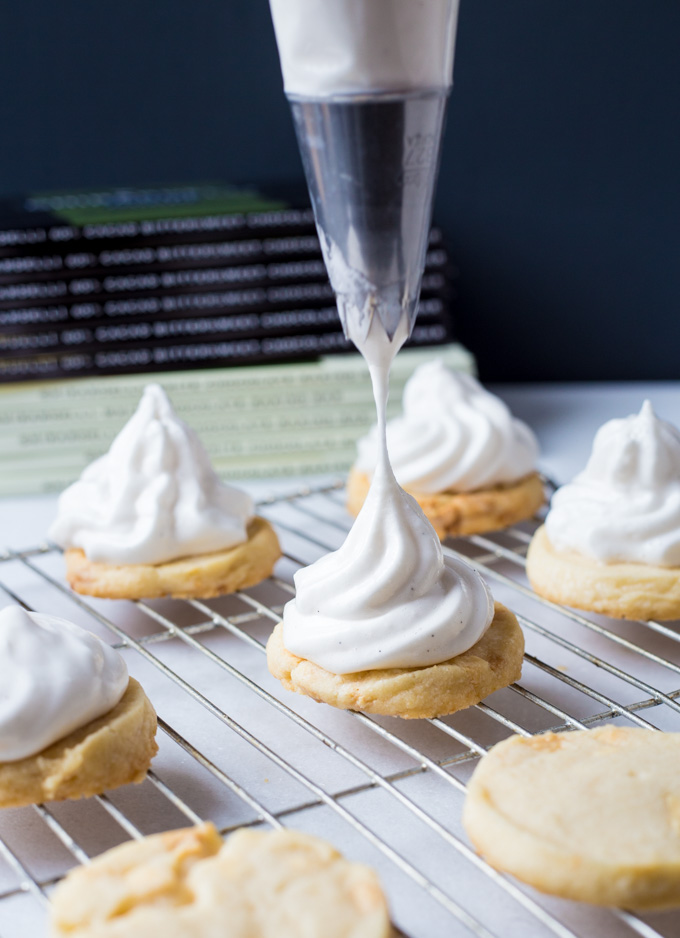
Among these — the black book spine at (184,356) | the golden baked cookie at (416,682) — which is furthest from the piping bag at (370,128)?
the black book spine at (184,356)

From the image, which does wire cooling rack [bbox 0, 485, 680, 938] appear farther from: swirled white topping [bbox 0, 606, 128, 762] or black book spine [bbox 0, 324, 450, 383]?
black book spine [bbox 0, 324, 450, 383]

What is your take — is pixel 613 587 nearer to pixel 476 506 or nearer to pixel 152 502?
pixel 476 506

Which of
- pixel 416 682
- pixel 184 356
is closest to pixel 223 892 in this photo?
pixel 416 682

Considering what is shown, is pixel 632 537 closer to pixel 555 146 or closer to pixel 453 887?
pixel 453 887

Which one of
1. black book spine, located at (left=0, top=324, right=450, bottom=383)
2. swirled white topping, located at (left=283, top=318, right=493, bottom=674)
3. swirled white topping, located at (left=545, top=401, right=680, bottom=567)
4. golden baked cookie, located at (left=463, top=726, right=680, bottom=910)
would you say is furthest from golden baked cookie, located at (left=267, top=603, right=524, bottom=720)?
black book spine, located at (left=0, top=324, right=450, bottom=383)

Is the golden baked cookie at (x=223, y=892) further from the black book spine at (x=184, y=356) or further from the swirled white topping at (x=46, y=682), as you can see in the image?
the black book spine at (x=184, y=356)

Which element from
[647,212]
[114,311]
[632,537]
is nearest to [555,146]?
[647,212]
